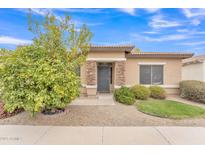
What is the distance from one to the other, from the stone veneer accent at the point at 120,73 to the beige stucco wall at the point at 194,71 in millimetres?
7664

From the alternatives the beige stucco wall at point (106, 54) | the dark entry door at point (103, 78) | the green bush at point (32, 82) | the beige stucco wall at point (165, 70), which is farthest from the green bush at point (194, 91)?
the green bush at point (32, 82)

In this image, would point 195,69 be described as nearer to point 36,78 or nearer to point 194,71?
point 194,71

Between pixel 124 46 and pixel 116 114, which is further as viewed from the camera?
pixel 124 46

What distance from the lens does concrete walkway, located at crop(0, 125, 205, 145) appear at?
464 cm

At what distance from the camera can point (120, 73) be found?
36.2ft

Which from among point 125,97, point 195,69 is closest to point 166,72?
point 195,69

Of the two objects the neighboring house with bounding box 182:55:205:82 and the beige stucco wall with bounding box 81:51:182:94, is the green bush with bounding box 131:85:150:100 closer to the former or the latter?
the beige stucco wall with bounding box 81:51:182:94

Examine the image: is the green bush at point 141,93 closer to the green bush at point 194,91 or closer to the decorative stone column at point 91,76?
the decorative stone column at point 91,76

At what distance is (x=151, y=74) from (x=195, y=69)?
527cm
